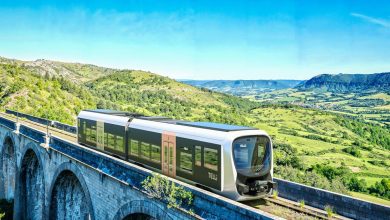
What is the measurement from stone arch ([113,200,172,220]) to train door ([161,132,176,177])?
1749mm

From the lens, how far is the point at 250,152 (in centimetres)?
1342

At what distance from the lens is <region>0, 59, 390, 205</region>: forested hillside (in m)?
52.8

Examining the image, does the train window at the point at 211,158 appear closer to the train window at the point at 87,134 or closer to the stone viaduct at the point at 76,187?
the stone viaduct at the point at 76,187

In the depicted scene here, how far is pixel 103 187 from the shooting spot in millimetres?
17516

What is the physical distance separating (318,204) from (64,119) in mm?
52569

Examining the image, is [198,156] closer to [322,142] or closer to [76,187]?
[76,187]

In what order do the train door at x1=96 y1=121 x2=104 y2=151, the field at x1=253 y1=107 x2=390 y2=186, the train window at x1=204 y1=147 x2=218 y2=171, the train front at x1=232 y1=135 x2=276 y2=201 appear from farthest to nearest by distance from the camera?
the field at x1=253 y1=107 x2=390 y2=186 < the train door at x1=96 y1=121 x2=104 y2=151 < the train window at x1=204 y1=147 x2=218 y2=171 < the train front at x1=232 y1=135 x2=276 y2=201

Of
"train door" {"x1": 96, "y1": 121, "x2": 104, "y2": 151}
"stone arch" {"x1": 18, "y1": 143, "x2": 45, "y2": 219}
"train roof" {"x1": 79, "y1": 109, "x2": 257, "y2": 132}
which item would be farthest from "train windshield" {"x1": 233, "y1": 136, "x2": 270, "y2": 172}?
"stone arch" {"x1": 18, "y1": 143, "x2": 45, "y2": 219}

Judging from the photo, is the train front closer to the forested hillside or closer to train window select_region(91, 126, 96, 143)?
train window select_region(91, 126, 96, 143)

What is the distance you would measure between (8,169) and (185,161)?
2778 centimetres

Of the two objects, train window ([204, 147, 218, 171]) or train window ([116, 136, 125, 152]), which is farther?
train window ([116, 136, 125, 152])

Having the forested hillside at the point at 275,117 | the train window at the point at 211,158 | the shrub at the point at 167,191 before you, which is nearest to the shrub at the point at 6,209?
the forested hillside at the point at 275,117

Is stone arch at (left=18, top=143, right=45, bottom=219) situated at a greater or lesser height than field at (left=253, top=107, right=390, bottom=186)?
greater

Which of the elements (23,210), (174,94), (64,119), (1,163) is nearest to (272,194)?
(23,210)
